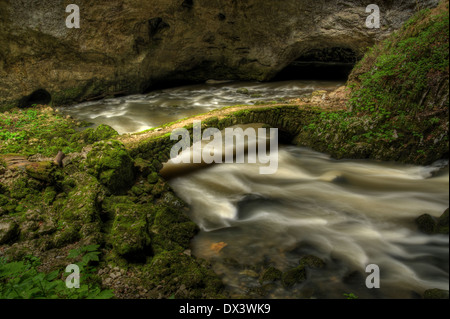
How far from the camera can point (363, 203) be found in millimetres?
4734

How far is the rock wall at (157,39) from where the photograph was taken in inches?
397

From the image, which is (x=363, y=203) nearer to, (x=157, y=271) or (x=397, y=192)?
(x=397, y=192)

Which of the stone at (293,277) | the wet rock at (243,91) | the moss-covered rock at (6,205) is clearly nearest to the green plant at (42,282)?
the moss-covered rock at (6,205)

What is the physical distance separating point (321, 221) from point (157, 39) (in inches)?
455

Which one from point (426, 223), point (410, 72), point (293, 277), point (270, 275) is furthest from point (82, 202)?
point (410, 72)

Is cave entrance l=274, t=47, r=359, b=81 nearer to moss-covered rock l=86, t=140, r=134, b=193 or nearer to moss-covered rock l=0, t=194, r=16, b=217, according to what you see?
moss-covered rock l=86, t=140, r=134, b=193

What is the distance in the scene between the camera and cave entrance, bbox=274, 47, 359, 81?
14.8 meters

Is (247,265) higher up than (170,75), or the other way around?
(170,75)

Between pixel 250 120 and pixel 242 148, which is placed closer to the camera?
pixel 250 120

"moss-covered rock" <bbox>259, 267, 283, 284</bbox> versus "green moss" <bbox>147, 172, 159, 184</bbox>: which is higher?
"green moss" <bbox>147, 172, 159, 184</bbox>

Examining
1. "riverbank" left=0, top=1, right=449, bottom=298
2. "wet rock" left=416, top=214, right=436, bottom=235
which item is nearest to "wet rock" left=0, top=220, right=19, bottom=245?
"riverbank" left=0, top=1, right=449, bottom=298

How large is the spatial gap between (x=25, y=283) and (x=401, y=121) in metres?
6.86

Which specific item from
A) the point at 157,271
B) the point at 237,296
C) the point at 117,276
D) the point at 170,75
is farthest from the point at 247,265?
the point at 170,75

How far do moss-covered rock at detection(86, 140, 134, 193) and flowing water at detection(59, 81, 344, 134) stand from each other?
4.01 metres
